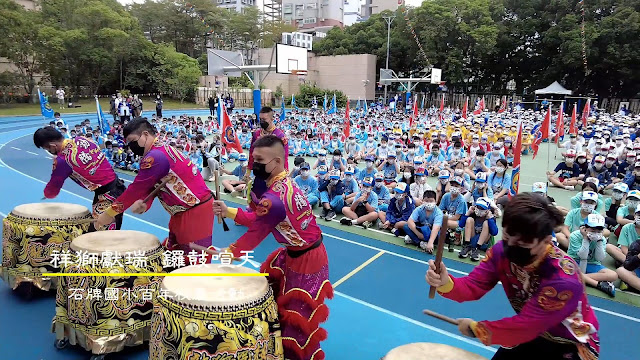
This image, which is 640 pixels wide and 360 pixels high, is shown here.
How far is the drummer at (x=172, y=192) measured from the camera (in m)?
3.27

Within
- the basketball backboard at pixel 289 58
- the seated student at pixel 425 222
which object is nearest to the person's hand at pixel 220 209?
the seated student at pixel 425 222

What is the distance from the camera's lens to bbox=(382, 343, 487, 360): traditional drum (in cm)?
209

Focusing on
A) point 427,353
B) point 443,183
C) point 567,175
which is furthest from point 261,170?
point 567,175

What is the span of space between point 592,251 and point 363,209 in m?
3.49

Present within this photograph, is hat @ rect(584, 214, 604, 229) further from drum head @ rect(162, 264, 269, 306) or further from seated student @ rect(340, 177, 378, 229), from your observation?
drum head @ rect(162, 264, 269, 306)

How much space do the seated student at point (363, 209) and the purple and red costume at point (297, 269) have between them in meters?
4.44

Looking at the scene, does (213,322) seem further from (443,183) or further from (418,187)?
(443,183)

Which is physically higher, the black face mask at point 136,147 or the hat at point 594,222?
the black face mask at point 136,147

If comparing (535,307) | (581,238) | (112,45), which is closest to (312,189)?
(581,238)

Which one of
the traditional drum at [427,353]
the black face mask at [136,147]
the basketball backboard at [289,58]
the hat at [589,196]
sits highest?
the basketball backboard at [289,58]

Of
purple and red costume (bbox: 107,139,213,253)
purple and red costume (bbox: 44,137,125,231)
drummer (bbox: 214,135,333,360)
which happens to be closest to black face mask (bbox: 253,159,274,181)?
drummer (bbox: 214,135,333,360)

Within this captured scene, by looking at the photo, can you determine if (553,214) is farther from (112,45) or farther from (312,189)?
(112,45)

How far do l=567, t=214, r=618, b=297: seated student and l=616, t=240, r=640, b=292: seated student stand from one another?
0.10 meters

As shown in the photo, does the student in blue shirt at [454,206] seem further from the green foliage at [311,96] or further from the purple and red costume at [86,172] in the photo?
the green foliage at [311,96]
